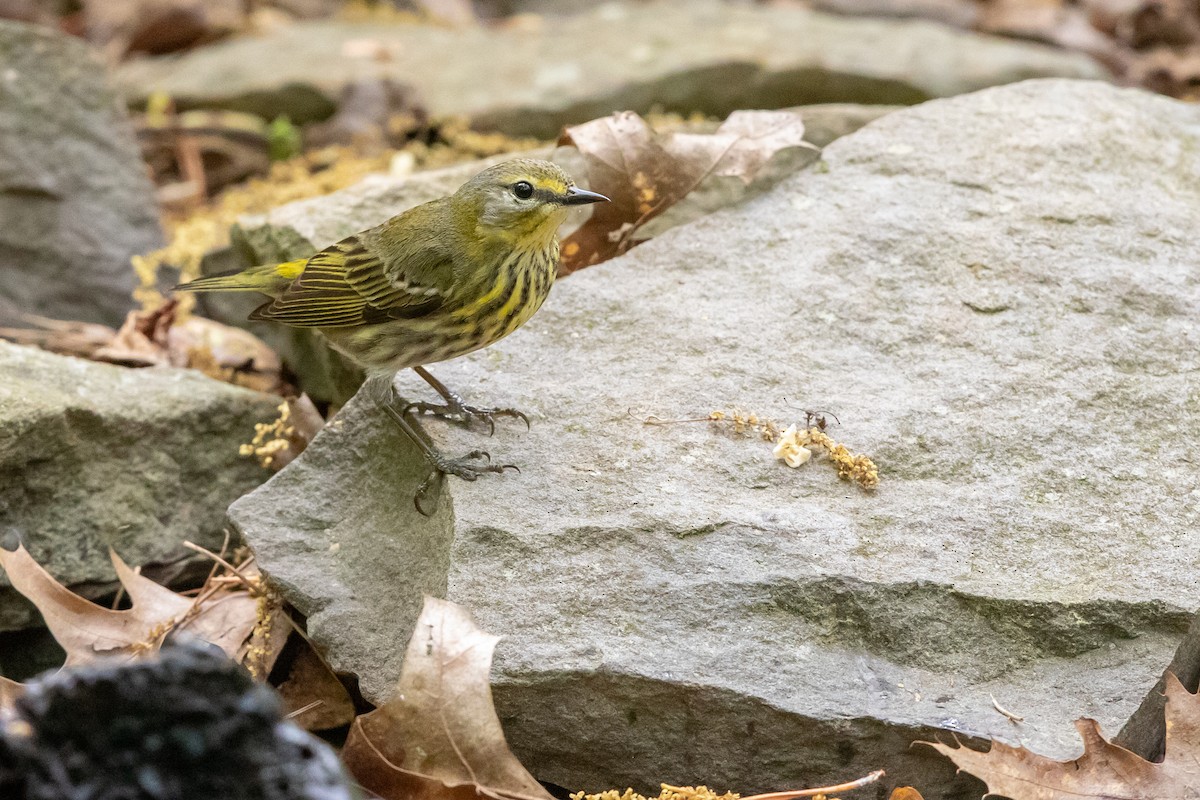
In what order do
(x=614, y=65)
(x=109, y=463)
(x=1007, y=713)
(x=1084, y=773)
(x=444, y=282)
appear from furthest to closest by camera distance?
(x=614, y=65) → (x=109, y=463) → (x=444, y=282) → (x=1007, y=713) → (x=1084, y=773)

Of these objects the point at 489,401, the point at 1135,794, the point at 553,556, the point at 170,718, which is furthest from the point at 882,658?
the point at 170,718

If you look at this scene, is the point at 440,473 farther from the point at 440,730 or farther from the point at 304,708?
the point at 440,730

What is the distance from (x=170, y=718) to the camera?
1961 millimetres

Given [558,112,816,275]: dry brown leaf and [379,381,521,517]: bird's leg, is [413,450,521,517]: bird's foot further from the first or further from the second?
[558,112,816,275]: dry brown leaf

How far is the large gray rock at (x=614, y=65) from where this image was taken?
8.32m

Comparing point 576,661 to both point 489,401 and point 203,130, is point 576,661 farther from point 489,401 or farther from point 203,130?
point 203,130

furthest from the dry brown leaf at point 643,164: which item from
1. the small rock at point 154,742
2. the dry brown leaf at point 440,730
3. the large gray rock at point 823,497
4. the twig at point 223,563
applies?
the small rock at point 154,742

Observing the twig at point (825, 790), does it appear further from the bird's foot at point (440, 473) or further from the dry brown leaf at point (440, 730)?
the bird's foot at point (440, 473)

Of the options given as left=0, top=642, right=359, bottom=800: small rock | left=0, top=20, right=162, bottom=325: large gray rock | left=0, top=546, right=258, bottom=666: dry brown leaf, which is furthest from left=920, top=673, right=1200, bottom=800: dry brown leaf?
left=0, top=20, right=162, bottom=325: large gray rock

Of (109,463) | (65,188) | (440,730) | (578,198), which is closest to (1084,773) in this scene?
(440,730)

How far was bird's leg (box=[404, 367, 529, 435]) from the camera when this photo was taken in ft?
14.0

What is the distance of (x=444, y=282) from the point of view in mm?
4449

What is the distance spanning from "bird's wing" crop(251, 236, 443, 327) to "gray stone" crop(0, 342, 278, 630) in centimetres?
51

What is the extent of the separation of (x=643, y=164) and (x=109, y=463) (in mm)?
2593
